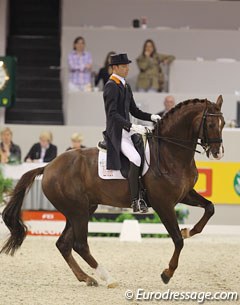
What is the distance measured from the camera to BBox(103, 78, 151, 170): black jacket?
810 centimetres

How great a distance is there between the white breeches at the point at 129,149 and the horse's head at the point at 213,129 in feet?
2.00

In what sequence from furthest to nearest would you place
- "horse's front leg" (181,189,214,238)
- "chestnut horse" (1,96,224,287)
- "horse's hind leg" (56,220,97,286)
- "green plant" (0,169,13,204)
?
1. "green plant" (0,169,13,204)
2. "horse's hind leg" (56,220,97,286)
3. "horse's front leg" (181,189,214,238)
4. "chestnut horse" (1,96,224,287)

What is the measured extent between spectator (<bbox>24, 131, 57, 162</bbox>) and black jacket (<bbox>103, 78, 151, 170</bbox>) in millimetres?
5091

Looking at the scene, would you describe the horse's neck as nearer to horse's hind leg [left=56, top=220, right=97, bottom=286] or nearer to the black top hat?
the black top hat

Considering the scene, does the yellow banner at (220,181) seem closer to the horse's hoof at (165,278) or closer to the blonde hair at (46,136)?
the blonde hair at (46,136)

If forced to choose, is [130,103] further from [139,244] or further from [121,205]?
[139,244]

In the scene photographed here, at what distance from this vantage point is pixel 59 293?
25.5 ft

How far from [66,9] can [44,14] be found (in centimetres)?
101

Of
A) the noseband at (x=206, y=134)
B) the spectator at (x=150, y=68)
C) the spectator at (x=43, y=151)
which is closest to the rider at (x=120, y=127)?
the noseband at (x=206, y=134)

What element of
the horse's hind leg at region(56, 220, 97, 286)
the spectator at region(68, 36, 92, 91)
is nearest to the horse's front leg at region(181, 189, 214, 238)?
the horse's hind leg at region(56, 220, 97, 286)

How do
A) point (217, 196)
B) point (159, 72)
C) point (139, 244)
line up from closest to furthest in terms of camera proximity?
point (139, 244), point (217, 196), point (159, 72)

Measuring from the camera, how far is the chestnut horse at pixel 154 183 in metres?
7.97

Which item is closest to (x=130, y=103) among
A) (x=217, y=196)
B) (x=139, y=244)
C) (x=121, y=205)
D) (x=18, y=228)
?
(x=121, y=205)

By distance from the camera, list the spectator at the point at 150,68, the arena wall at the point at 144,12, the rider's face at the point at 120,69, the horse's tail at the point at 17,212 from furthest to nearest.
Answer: the arena wall at the point at 144,12 < the spectator at the point at 150,68 < the horse's tail at the point at 17,212 < the rider's face at the point at 120,69
